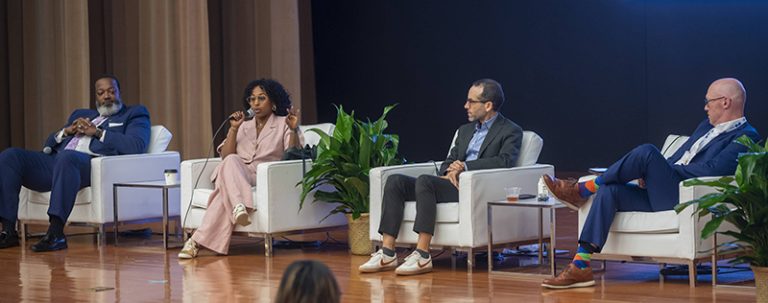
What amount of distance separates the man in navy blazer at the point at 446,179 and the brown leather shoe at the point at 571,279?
0.77 metres

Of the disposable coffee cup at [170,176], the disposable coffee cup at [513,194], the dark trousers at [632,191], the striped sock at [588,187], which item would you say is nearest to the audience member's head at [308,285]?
the dark trousers at [632,191]

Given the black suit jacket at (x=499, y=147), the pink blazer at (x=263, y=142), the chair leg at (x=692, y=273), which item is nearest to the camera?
the chair leg at (x=692, y=273)

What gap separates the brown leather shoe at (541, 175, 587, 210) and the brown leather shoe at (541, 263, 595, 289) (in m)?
0.33

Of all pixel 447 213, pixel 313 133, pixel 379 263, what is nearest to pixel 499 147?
pixel 447 213

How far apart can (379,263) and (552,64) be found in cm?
603

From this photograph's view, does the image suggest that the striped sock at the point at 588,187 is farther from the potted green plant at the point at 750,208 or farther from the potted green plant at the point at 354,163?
the potted green plant at the point at 354,163

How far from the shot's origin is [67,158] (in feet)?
23.3

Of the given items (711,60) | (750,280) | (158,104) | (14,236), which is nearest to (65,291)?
(14,236)

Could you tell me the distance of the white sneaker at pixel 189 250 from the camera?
6.48 meters

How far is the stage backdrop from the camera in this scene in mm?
10336

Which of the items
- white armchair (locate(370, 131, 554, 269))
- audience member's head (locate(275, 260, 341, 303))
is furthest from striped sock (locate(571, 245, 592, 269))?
audience member's head (locate(275, 260, 341, 303))

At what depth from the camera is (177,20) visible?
10.4 metres

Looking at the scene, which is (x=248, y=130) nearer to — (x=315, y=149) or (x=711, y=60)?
(x=315, y=149)

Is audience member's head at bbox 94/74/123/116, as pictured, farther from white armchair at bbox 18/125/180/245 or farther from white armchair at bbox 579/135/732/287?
white armchair at bbox 579/135/732/287
